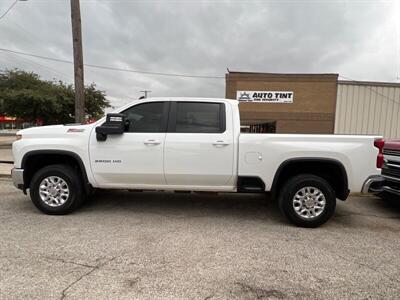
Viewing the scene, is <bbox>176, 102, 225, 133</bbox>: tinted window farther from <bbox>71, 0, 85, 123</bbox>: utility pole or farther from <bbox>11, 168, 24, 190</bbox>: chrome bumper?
<bbox>71, 0, 85, 123</bbox>: utility pole

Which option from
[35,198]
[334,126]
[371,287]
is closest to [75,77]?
[35,198]

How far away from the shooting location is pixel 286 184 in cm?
477

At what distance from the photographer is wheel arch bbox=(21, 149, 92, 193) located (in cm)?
496

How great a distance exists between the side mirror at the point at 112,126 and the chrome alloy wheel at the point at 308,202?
2.87 meters

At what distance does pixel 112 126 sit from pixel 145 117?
1.85ft

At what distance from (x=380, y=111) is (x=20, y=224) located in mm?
22970

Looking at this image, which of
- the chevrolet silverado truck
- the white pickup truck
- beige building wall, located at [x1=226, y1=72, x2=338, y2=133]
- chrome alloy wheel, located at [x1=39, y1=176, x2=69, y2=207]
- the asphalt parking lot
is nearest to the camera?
the asphalt parking lot

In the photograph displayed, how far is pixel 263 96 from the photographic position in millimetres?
23406

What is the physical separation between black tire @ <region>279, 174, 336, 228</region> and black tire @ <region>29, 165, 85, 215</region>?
3285 millimetres

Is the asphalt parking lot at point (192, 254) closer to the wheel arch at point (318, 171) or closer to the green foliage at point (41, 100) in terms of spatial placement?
the wheel arch at point (318, 171)

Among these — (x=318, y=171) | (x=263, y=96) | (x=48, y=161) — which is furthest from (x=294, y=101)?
(x=48, y=161)

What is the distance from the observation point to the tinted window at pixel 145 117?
4.98 m

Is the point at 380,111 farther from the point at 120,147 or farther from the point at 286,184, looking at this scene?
the point at 120,147

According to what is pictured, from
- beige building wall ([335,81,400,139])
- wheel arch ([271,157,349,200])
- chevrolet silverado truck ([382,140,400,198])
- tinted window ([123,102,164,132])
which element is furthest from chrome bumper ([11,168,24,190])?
beige building wall ([335,81,400,139])
